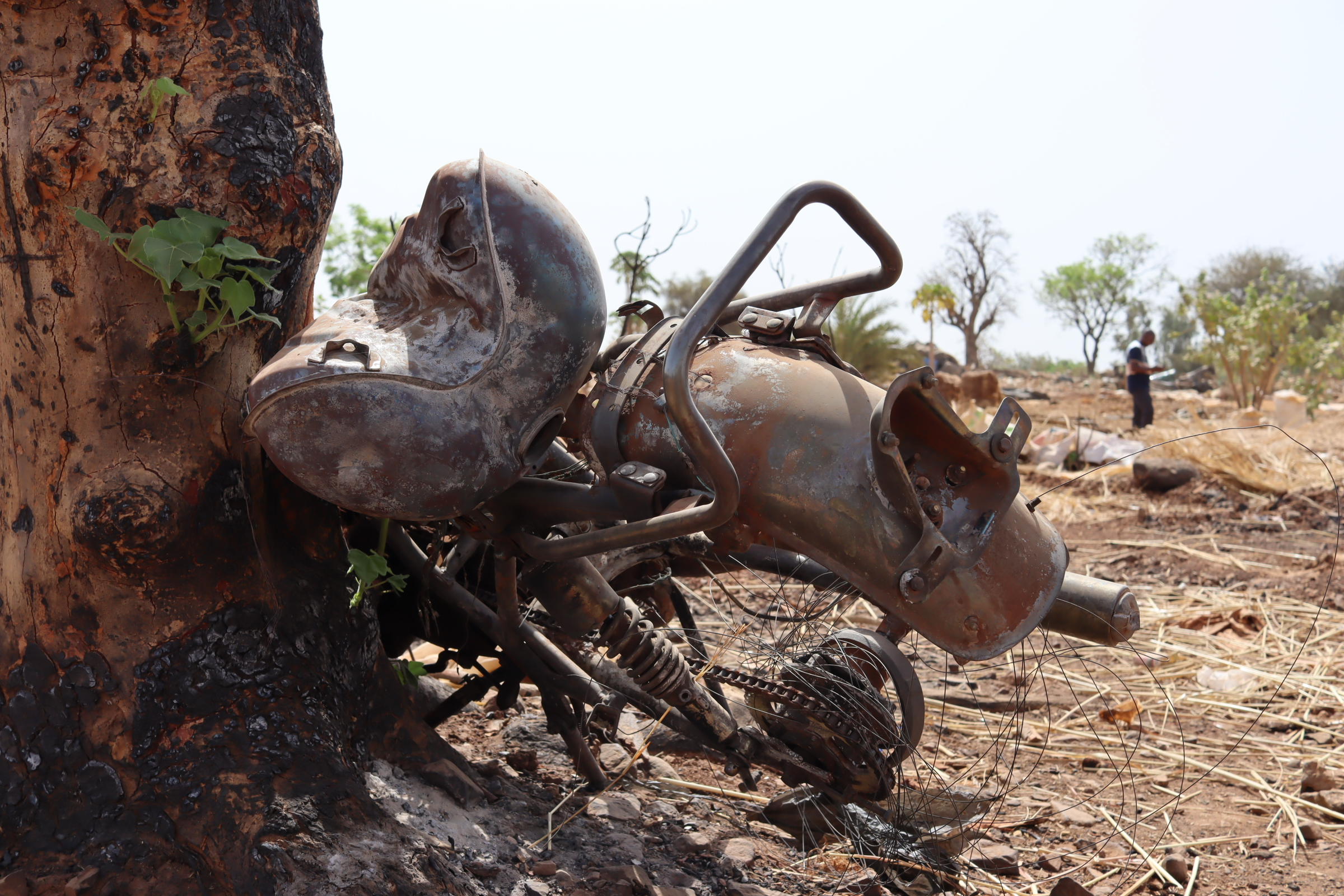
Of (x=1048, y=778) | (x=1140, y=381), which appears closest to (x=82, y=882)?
(x=1048, y=778)

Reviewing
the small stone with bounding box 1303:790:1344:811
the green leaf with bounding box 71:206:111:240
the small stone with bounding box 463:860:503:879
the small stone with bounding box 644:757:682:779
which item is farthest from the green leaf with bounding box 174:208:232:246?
the small stone with bounding box 1303:790:1344:811

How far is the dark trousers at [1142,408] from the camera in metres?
14.0

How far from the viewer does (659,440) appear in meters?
1.83

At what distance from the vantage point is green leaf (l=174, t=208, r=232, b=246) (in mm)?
1826

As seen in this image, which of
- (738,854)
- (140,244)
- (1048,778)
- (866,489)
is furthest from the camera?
(1048,778)

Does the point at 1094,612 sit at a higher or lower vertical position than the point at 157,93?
lower

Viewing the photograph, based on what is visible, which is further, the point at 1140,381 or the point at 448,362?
the point at 1140,381

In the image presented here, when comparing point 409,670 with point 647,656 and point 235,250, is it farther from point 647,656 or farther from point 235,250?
point 235,250

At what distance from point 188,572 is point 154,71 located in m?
1.00

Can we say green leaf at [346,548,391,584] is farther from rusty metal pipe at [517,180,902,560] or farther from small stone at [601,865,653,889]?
small stone at [601,865,653,889]

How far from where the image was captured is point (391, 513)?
1.75 m

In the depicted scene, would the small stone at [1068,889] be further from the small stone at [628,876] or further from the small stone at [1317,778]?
the small stone at [1317,778]

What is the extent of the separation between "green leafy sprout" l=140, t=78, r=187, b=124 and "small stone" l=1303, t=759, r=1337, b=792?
371cm

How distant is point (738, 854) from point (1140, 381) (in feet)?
44.0
